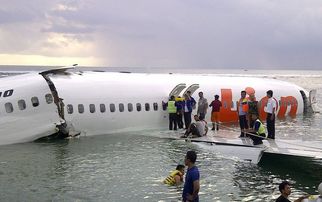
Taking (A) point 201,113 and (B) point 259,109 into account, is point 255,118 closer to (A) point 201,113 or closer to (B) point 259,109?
(A) point 201,113

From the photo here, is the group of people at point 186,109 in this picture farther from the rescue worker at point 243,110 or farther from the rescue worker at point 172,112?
the rescue worker at point 243,110

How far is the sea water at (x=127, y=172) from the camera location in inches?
501

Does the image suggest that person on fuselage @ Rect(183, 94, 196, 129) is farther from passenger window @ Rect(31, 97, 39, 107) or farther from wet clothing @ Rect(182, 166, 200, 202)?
wet clothing @ Rect(182, 166, 200, 202)

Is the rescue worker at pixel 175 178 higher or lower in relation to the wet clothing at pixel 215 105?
lower

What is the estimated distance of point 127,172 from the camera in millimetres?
15023

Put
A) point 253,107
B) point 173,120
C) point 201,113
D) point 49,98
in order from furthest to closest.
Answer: point 173,120 < point 201,113 < point 49,98 < point 253,107

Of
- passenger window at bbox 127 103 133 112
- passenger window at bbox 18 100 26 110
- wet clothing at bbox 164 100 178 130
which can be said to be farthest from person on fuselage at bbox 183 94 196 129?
passenger window at bbox 18 100 26 110

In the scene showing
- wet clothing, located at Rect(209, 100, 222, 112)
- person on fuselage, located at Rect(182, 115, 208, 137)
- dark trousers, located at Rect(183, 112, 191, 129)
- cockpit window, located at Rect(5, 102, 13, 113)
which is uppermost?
cockpit window, located at Rect(5, 102, 13, 113)

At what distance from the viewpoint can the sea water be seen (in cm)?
1273

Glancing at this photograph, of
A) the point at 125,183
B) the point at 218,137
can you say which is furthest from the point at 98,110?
the point at 125,183

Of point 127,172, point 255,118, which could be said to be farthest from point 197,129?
point 127,172

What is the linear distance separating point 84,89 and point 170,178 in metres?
9.18

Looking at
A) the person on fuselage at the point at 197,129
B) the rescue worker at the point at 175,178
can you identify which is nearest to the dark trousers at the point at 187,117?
the person on fuselage at the point at 197,129

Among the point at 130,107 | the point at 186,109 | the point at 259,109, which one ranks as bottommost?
the point at 259,109
